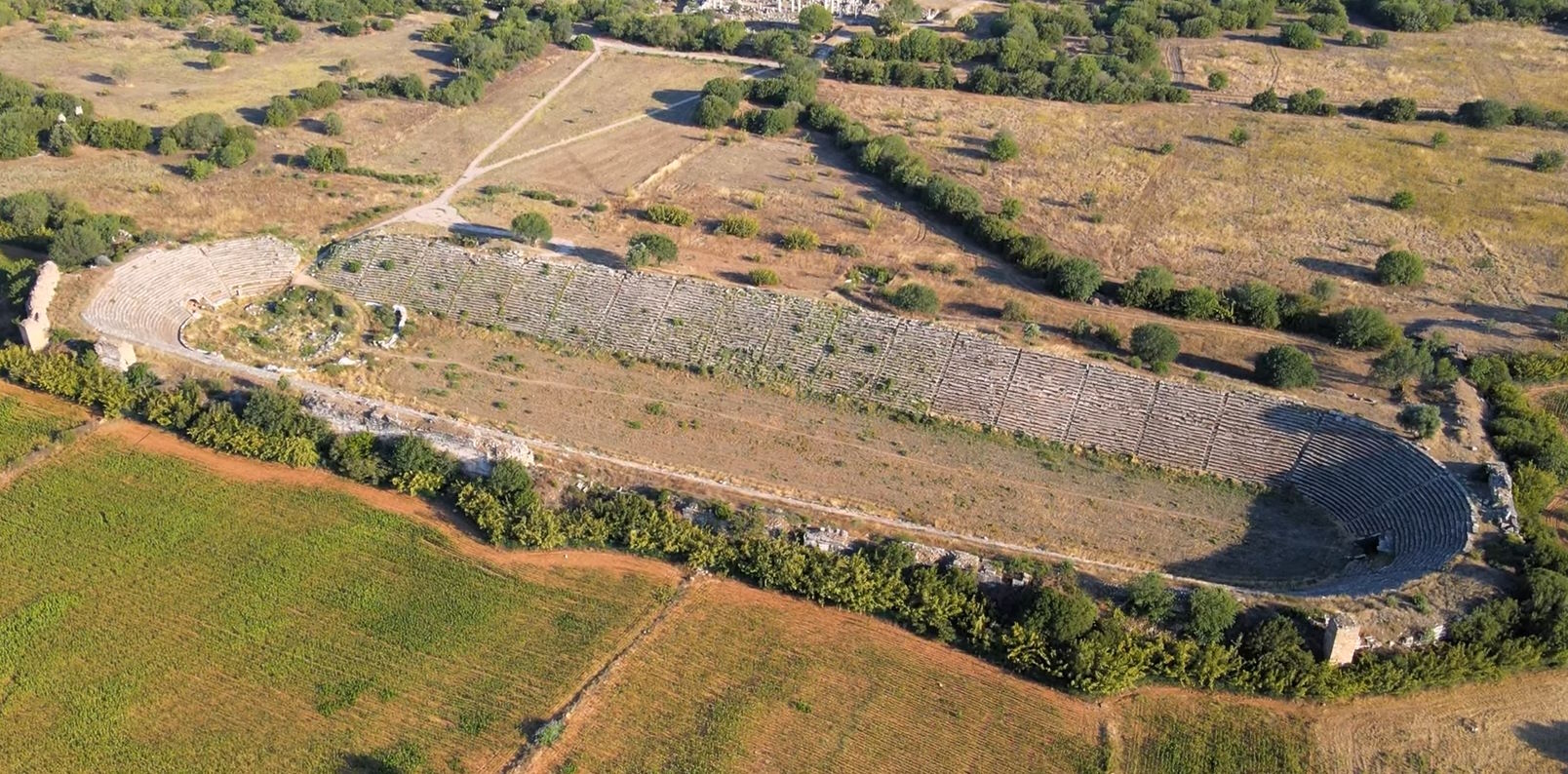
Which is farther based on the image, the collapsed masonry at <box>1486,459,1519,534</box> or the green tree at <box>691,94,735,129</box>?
the green tree at <box>691,94,735,129</box>

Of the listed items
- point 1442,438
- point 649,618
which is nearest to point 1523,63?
point 1442,438

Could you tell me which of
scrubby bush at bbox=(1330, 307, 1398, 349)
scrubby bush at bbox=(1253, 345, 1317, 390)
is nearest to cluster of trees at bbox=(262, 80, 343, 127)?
scrubby bush at bbox=(1253, 345, 1317, 390)

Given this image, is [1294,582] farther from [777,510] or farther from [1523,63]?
[1523,63]

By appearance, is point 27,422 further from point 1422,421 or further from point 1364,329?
point 1364,329

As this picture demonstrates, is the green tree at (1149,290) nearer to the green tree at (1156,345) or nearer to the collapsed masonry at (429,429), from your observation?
the green tree at (1156,345)

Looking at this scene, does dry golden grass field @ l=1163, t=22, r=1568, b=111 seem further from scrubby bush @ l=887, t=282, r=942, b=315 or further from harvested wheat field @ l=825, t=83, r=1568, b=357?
scrubby bush @ l=887, t=282, r=942, b=315

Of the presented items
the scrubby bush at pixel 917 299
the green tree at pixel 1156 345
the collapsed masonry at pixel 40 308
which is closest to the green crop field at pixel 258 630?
the collapsed masonry at pixel 40 308

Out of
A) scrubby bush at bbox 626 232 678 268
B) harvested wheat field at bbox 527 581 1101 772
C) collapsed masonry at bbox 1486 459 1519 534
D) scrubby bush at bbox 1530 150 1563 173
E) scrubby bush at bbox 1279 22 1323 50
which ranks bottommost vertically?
harvested wheat field at bbox 527 581 1101 772
